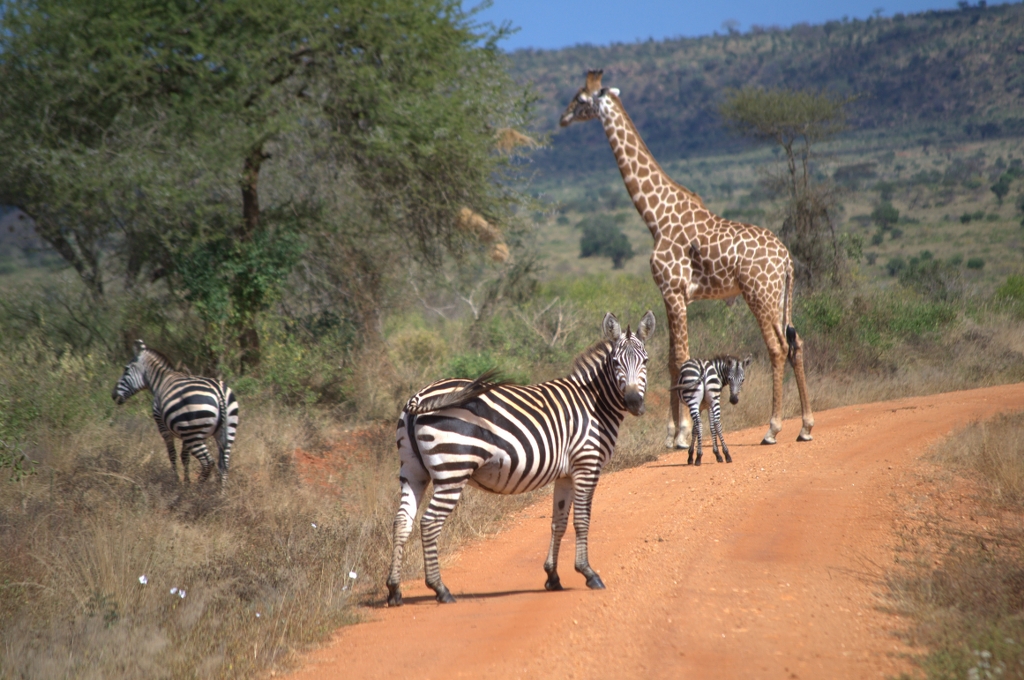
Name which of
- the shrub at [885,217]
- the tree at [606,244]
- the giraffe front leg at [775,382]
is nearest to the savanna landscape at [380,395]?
the giraffe front leg at [775,382]

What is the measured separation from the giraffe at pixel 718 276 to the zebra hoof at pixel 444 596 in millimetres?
6330

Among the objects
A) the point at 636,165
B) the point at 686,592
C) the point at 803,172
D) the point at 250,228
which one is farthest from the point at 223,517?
the point at 803,172

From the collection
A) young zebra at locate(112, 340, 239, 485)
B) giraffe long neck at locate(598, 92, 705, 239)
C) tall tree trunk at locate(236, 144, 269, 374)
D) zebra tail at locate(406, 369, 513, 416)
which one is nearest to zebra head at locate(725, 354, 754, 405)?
giraffe long neck at locate(598, 92, 705, 239)

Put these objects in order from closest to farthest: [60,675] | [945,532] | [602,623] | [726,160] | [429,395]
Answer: [60,675]
[602,623]
[429,395]
[945,532]
[726,160]

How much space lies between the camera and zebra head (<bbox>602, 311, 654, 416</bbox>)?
6.67 meters

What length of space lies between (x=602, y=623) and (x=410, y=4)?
432 inches

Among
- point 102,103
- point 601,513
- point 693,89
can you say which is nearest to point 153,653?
point 601,513

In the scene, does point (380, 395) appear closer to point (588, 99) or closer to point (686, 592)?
point (588, 99)

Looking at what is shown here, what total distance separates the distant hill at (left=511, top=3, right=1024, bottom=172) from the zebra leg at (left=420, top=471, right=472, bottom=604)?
136 ft

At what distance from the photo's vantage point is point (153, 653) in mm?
5395

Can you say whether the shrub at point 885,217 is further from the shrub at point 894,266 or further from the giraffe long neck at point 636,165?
the giraffe long neck at point 636,165

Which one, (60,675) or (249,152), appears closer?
(60,675)

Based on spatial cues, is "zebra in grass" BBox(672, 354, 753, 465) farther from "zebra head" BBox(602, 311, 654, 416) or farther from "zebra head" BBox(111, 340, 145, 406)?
"zebra head" BBox(111, 340, 145, 406)

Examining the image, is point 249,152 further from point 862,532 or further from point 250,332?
point 862,532
